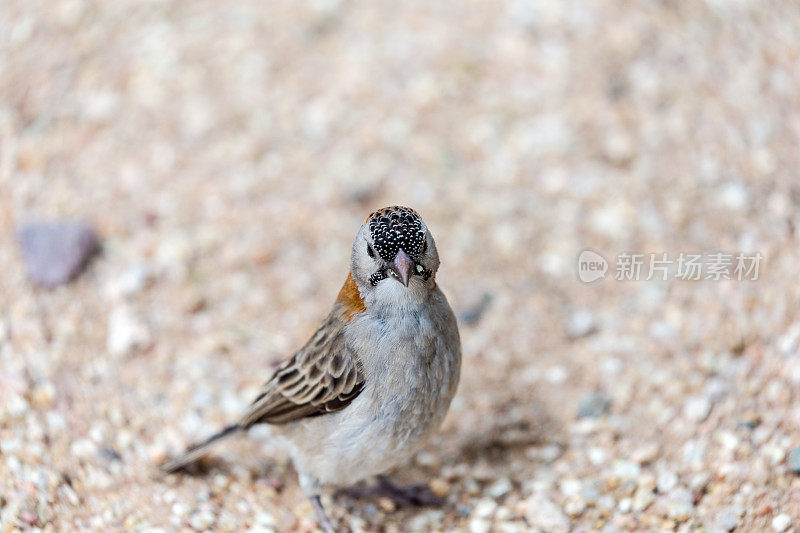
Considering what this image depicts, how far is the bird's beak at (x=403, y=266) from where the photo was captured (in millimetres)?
3668

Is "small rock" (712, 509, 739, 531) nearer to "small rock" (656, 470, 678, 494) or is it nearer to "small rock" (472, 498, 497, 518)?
"small rock" (656, 470, 678, 494)

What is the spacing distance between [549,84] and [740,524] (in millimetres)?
3740

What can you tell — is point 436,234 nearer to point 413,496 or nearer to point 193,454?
point 413,496

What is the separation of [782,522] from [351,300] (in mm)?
2273

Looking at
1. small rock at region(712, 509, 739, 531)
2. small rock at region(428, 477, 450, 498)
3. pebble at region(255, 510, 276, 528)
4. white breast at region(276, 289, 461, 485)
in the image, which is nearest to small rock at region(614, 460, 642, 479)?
small rock at region(712, 509, 739, 531)

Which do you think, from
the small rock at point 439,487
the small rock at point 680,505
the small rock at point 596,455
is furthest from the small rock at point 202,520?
the small rock at point 680,505

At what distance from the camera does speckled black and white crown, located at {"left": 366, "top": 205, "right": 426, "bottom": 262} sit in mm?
3674

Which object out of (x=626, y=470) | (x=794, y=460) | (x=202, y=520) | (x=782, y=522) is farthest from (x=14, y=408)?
(x=794, y=460)

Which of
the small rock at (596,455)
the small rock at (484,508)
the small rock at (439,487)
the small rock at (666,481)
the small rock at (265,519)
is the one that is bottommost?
the small rock at (265,519)

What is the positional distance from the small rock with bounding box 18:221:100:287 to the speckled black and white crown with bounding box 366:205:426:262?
2.81 meters

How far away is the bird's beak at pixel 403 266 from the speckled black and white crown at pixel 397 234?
0.02 meters

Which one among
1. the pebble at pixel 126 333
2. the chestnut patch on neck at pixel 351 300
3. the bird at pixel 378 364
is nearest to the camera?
the bird at pixel 378 364

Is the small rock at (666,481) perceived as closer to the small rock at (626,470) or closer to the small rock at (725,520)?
the small rock at (626,470)

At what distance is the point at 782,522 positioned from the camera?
393 centimetres
